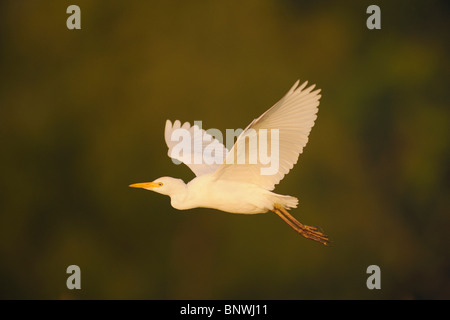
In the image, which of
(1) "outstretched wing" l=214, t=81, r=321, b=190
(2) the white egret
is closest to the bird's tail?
(2) the white egret

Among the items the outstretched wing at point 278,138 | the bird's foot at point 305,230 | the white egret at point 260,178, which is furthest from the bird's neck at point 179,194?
the bird's foot at point 305,230

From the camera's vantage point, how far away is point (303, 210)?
8.73 m

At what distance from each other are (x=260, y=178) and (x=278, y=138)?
36cm

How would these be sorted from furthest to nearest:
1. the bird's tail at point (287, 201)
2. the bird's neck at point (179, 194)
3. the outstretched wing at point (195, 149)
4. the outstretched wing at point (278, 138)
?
the outstretched wing at point (195, 149) < the bird's neck at point (179, 194) < the bird's tail at point (287, 201) < the outstretched wing at point (278, 138)

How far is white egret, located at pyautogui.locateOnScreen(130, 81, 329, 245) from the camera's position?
4.01 meters

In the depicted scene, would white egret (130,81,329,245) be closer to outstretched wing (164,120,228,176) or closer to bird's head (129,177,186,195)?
bird's head (129,177,186,195)

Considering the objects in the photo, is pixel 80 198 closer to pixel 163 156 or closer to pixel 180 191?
pixel 163 156

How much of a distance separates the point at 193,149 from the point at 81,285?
4618mm

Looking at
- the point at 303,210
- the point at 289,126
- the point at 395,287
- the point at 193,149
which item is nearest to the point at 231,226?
the point at 303,210

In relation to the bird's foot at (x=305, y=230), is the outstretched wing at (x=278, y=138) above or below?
above

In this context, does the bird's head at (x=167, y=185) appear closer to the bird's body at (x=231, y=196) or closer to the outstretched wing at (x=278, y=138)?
the bird's body at (x=231, y=196)

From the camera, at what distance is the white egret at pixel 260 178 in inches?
158

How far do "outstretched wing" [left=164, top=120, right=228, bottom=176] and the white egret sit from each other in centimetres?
18

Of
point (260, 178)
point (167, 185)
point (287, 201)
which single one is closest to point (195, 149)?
point (167, 185)
